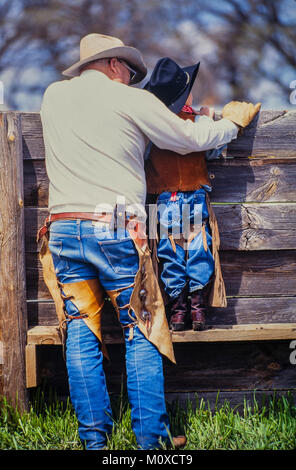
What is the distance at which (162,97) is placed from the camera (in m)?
2.71

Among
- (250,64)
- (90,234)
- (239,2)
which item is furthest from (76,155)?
(239,2)

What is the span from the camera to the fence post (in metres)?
2.88

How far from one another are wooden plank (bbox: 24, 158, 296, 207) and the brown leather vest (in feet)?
0.68

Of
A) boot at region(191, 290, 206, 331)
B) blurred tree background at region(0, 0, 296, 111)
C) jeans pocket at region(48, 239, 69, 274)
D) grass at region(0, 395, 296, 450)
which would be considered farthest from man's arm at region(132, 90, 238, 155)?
blurred tree background at region(0, 0, 296, 111)

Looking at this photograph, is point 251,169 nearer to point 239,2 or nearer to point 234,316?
point 234,316

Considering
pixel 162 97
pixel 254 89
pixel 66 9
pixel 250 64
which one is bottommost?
pixel 162 97

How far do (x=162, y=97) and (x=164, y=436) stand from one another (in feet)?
5.89

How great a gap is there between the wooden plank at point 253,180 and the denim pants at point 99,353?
0.77 m

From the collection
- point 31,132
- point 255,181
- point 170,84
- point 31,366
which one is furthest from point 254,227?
point 31,366

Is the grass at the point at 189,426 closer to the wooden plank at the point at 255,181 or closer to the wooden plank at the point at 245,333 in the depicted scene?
the wooden plank at the point at 245,333

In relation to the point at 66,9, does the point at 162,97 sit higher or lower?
lower

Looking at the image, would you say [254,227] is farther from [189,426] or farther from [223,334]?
[189,426]

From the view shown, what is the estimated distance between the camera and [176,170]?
278 cm

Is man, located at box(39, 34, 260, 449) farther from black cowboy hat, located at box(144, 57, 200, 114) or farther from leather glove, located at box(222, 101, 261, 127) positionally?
leather glove, located at box(222, 101, 261, 127)
